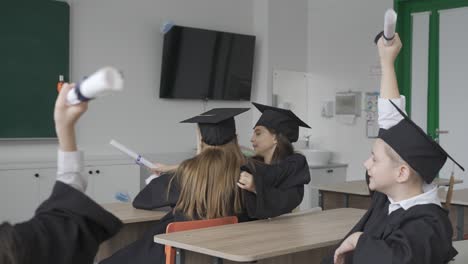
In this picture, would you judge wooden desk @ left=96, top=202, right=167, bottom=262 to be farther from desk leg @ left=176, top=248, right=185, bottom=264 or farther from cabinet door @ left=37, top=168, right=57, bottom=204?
cabinet door @ left=37, top=168, right=57, bottom=204

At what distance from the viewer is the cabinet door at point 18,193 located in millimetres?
5359

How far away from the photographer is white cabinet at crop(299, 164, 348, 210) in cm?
717

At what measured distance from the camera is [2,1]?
5.46 m

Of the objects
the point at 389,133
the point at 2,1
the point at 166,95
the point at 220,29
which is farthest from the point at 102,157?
the point at 389,133

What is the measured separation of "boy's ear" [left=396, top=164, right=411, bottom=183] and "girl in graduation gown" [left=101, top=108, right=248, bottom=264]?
1.13 m

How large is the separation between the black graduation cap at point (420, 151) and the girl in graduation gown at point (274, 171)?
110cm

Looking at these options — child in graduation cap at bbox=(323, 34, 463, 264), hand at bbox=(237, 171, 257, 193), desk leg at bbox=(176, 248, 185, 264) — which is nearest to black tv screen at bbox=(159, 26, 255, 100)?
hand at bbox=(237, 171, 257, 193)

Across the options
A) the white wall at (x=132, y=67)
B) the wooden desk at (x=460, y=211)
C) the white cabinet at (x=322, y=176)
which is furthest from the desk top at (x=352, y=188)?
the white wall at (x=132, y=67)

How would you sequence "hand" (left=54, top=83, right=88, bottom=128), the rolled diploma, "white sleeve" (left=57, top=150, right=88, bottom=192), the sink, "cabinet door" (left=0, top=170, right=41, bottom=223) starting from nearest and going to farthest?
"hand" (left=54, top=83, right=88, bottom=128) < "white sleeve" (left=57, top=150, right=88, bottom=192) < the rolled diploma < "cabinet door" (left=0, top=170, right=41, bottom=223) < the sink

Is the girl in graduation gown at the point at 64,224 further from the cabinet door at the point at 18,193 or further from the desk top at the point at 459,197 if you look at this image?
the cabinet door at the point at 18,193

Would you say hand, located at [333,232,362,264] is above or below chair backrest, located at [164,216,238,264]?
above

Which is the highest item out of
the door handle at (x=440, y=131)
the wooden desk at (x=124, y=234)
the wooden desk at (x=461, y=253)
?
the door handle at (x=440, y=131)

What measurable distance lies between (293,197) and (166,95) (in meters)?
3.63

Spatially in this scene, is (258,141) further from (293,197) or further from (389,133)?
(389,133)
